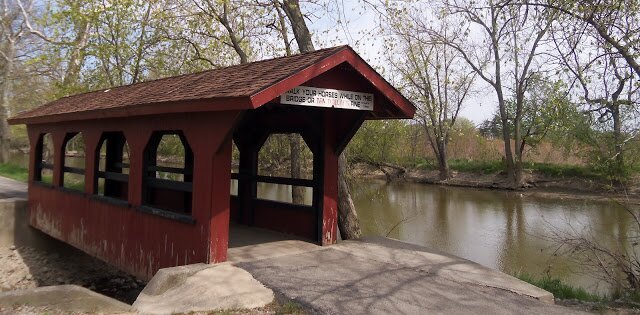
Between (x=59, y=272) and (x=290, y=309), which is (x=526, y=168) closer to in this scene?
(x=59, y=272)

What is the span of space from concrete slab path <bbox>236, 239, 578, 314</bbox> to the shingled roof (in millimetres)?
1844

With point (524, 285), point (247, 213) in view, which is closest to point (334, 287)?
point (524, 285)

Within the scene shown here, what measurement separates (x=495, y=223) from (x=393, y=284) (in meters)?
13.0

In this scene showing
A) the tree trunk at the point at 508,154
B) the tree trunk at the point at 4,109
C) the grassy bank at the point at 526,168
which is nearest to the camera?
the tree trunk at the point at 4,109

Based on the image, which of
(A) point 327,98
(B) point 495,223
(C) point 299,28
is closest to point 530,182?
(B) point 495,223

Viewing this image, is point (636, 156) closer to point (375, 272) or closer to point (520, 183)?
point (520, 183)

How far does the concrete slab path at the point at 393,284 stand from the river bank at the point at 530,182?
16.0 m

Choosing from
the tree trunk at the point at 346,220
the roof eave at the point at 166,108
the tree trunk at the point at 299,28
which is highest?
the tree trunk at the point at 299,28

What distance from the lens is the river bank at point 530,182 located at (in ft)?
82.8

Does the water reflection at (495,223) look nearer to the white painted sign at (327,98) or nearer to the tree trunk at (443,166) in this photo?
the white painted sign at (327,98)

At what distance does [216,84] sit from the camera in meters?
6.10

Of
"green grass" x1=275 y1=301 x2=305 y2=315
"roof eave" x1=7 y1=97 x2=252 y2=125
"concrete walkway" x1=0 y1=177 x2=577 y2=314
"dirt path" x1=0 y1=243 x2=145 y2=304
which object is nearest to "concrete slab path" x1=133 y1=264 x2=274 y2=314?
"concrete walkway" x1=0 y1=177 x2=577 y2=314

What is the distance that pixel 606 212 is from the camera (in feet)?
64.7

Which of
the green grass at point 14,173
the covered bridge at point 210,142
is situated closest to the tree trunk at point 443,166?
the green grass at point 14,173
